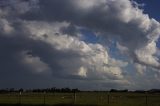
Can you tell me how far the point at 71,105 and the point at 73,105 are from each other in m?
0.22

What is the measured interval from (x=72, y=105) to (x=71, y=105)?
0.34ft

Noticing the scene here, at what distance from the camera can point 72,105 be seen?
3788 centimetres

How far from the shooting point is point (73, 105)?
124ft

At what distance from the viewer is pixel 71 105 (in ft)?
124

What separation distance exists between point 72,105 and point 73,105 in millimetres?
123
